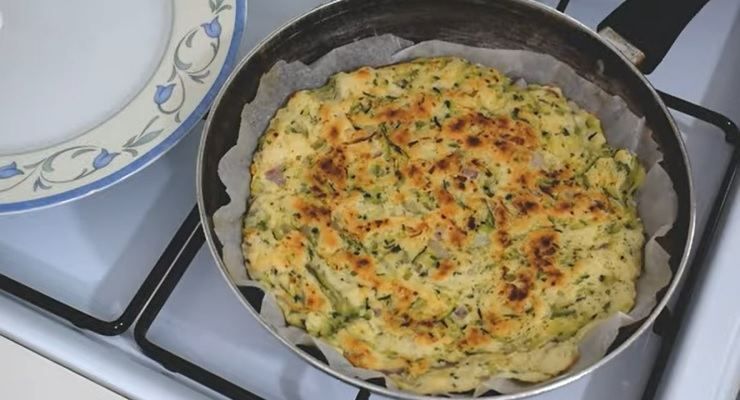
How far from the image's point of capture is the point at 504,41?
894 millimetres

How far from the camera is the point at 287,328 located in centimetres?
75

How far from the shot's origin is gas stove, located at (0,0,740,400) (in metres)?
0.74

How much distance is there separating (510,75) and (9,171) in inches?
18.6

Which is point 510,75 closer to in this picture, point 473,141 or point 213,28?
point 473,141

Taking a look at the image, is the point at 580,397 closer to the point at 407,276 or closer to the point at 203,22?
the point at 407,276

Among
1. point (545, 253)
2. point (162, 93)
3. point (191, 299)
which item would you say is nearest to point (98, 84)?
point (162, 93)

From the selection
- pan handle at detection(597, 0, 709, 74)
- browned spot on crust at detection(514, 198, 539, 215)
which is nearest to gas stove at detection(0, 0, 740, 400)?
pan handle at detection(597, 0, 709, 74)

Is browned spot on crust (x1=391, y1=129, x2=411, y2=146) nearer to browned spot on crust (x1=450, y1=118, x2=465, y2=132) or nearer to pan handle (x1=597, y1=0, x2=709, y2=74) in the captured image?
browned spot on crust (x1=450, y1=118, x2=465, y2=132)

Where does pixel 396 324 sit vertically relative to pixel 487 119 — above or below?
below

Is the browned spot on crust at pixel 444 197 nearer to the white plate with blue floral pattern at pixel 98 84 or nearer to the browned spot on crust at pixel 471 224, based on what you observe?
the browned spot on crust at pixel 471 224

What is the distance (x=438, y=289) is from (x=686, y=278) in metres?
0.21

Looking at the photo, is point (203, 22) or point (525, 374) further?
point (203, 22)

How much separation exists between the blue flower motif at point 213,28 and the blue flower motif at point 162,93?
0.07 metres

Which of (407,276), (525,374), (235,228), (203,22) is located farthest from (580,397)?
(203,22)
